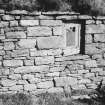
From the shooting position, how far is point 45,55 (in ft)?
18.4

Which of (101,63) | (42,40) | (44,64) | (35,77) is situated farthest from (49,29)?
(101,63)

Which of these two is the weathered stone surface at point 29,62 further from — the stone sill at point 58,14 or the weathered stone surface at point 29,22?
the stone sill at point 58,14

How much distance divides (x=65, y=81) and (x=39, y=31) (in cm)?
153

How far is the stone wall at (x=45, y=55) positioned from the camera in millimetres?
5332

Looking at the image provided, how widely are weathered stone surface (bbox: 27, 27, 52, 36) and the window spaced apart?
522 mm

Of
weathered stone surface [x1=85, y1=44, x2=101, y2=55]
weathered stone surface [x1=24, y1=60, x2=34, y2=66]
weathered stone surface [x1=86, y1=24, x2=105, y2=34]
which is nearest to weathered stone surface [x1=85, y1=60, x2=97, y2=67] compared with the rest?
weathered stone surface [x1=85, y1=44, x2=101, y2=55]

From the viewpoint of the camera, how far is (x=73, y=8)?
228 inches

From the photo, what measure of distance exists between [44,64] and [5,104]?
4.48 feet

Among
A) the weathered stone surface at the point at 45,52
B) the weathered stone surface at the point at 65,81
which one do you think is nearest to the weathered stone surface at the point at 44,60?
the weathered stone surface at the point at 45,52

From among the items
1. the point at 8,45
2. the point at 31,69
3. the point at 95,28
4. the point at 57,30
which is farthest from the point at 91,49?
the point at 8,45

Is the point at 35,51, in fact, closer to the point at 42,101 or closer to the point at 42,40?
the point at 42,40

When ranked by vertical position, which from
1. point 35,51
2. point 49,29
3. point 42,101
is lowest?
point 42,101

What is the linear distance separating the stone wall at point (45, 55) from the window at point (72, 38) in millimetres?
136

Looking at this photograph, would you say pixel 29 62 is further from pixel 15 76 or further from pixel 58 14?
pixel 58 14
